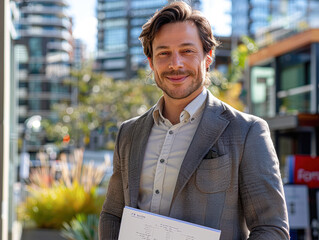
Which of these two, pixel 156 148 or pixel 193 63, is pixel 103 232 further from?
pixel 193 63

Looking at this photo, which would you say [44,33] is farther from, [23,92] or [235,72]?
[235,72]

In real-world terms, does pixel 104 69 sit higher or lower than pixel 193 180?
higher

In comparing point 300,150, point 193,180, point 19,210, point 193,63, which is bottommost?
point 19,210

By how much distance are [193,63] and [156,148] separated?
0.95ft

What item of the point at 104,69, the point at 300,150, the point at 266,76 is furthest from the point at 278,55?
the point at 104,69

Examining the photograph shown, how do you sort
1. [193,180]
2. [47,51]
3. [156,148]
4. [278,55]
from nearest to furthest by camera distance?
[193,180], [156,148], [278,55], [47,51]

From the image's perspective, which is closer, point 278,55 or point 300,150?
point 300,150

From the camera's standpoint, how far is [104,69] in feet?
251

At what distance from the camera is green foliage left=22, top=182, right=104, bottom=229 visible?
6.48 metres

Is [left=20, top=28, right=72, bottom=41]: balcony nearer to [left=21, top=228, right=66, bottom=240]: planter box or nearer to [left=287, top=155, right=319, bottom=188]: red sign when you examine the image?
[left=21, top=228, right=66, bottom=240]: planter box

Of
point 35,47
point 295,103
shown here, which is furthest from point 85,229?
point 35,47

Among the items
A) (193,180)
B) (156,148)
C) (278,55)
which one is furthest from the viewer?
(278,55)

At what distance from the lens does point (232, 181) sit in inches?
53.6

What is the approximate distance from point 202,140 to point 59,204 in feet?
17.9
